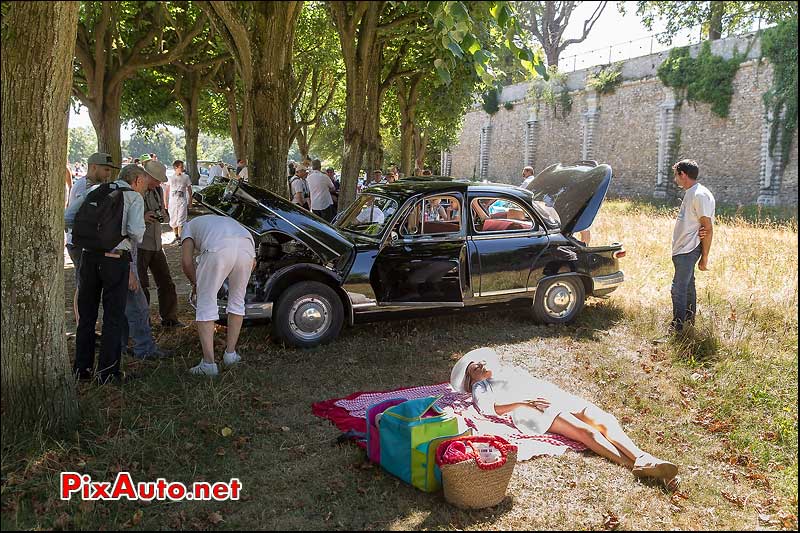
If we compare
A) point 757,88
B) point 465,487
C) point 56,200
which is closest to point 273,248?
point 56,200

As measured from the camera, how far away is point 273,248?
22.6ft

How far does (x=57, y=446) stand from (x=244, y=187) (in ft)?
10.9

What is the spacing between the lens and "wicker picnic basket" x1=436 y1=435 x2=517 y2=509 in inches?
153

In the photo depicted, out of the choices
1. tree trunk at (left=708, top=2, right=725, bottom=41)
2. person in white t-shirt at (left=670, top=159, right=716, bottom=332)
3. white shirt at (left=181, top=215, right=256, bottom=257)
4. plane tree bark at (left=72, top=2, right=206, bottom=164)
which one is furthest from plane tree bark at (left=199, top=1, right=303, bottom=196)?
tree trunk at (left=708, top=2, right=725, bottom=41)

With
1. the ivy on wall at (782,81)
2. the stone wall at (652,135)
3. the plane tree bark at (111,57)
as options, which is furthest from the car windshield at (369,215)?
the ivy on wall at (782,81)

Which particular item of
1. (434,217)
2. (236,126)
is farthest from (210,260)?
(236,126)

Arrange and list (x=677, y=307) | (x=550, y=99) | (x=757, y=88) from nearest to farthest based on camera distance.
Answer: (x=677, y=307) → (x=757, y=88) → (x=550, y=99)

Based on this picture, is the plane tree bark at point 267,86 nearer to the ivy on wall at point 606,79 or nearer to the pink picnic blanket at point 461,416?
the pink picnic blanket at point 461,416

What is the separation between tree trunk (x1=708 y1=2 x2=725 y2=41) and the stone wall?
4818mm

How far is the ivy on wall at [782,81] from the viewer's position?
25406mm

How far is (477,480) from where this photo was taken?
12.8 feet

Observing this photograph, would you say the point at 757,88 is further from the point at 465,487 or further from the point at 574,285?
the point at 465,487

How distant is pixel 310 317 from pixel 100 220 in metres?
2.35

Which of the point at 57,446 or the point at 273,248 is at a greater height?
the point at 273,248
